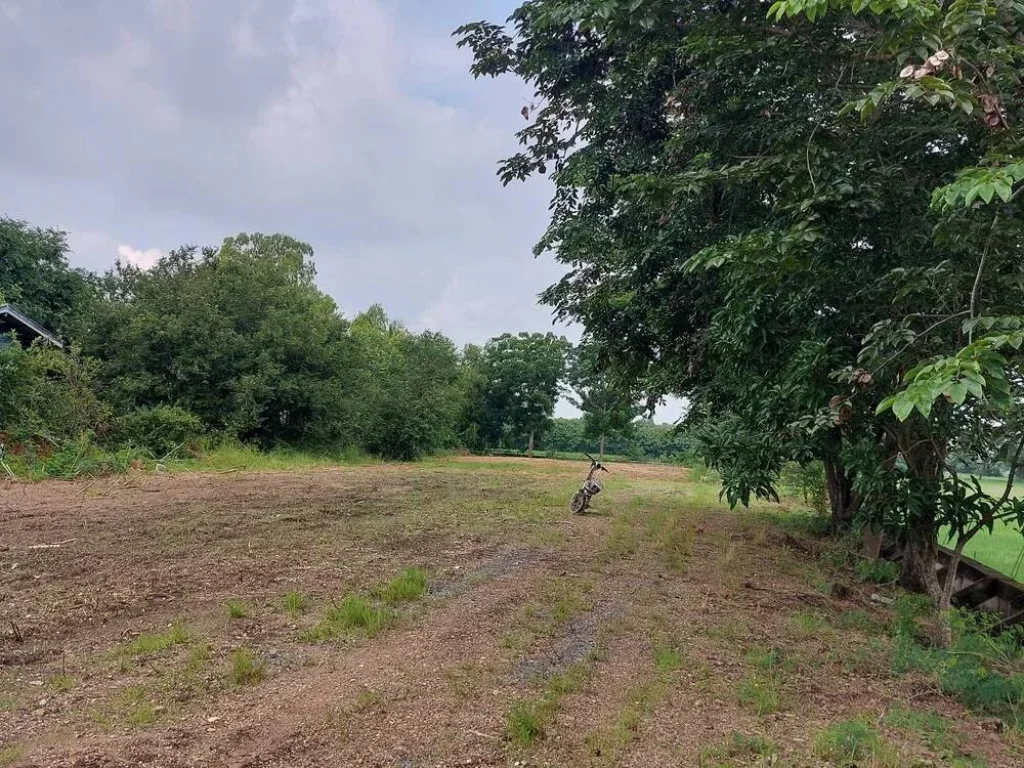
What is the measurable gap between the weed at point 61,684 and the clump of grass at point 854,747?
3351 millimetres

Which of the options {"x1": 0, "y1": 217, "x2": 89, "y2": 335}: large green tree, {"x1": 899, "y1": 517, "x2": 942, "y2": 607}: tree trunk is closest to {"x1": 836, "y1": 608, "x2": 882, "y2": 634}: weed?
{"x1": 899, "y1": 517, "x2": 942, "y2": 607}: tree trunk

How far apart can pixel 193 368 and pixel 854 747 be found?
15.5m

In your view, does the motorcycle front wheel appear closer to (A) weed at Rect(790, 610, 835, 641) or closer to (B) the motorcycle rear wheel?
(B) the motorcycle rear wheel

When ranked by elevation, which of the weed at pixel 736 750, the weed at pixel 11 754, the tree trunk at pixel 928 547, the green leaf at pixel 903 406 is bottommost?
the weed at pixel 11 754

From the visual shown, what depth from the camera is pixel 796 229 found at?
11.5 feet

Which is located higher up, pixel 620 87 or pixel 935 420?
pixel 620 87

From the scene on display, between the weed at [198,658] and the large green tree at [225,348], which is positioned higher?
the large green tree at [225,348]

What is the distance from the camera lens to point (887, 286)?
3691 millimetres

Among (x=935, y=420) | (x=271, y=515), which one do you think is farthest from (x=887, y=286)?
(x=271, y=515)

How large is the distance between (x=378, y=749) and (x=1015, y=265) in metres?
3.88

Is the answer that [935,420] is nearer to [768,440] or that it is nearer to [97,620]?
[768,440]

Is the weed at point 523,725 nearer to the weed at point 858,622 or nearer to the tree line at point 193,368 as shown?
the weed at point 858,622

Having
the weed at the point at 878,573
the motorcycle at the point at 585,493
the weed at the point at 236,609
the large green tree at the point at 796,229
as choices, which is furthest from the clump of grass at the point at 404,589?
the motorcycle at the point at 585,493

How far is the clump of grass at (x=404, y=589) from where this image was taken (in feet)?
14.2
